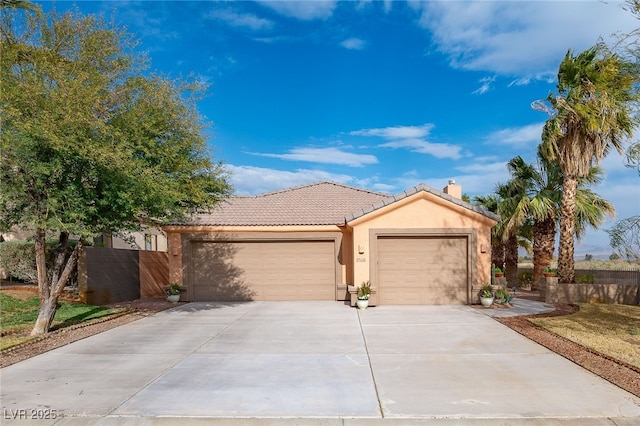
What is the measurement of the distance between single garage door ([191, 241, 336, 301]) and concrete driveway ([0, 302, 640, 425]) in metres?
5.16

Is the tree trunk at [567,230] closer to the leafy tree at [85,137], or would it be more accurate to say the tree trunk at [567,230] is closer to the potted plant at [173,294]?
the leafy tree at [85,137]

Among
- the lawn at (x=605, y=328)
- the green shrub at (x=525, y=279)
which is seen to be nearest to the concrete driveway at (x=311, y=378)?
the lawn at (x=605, y=328)

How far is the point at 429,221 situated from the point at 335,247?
374 cm

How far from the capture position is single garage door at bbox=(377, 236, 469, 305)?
14.2m

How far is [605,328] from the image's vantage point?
33.3 feet

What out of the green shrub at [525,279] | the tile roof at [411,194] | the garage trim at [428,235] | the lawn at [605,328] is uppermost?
the tile roof at [411,194]

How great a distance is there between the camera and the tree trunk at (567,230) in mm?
15031

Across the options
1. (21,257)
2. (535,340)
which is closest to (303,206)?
(21,257)

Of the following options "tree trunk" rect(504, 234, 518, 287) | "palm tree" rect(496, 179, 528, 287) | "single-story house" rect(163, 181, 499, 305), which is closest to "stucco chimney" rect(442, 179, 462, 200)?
"single-story house" rect(163, 181, 499, 305)

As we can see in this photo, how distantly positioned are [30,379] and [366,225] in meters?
10.1

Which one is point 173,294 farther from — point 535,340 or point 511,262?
point 511,262

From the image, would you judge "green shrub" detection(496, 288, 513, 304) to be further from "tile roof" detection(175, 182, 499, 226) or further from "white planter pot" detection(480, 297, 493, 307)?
"tile roof" detection(175, 182, 499, 226)

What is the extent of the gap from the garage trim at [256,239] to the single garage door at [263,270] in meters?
0.12

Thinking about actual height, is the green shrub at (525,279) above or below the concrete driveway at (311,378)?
below
